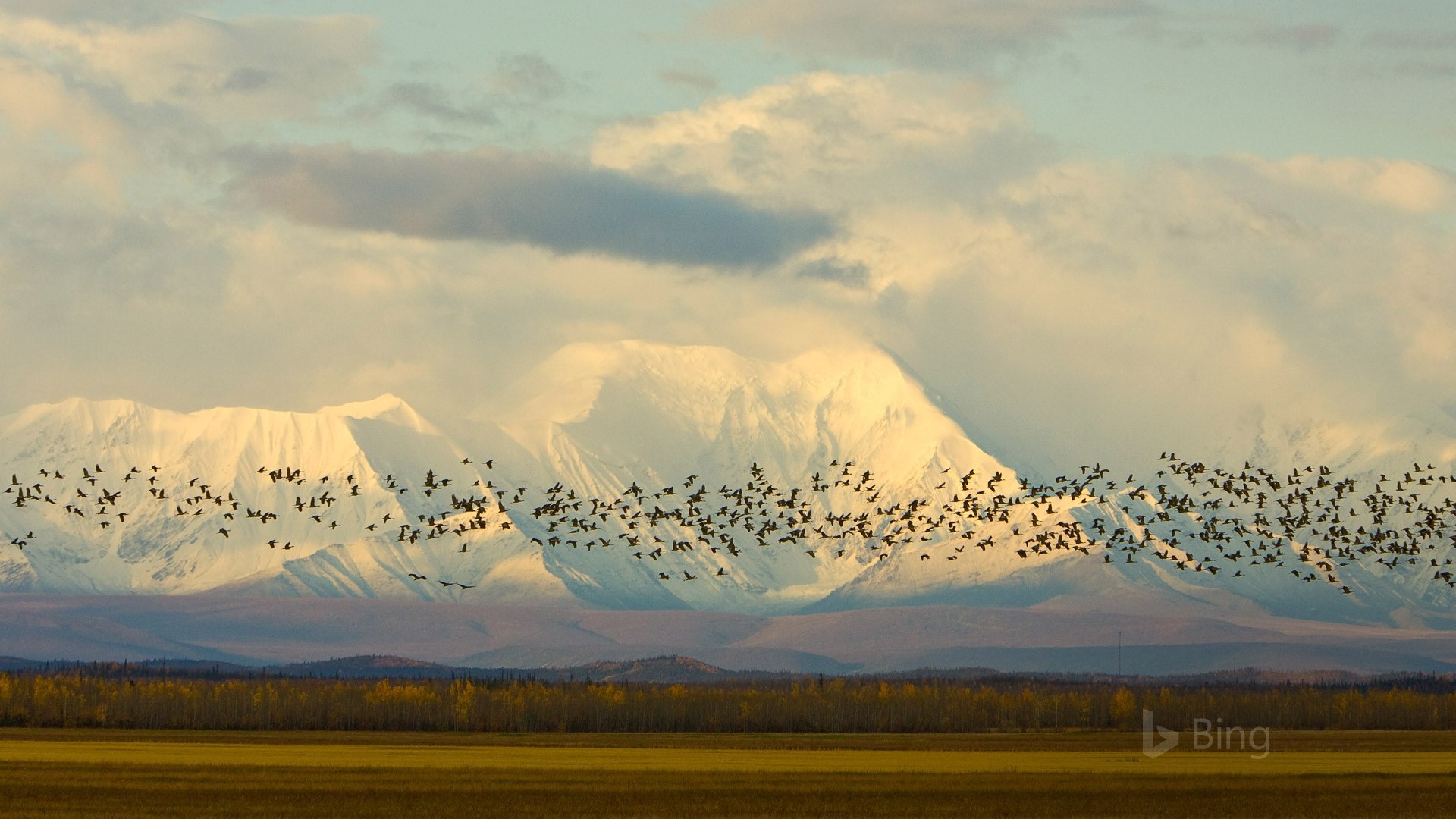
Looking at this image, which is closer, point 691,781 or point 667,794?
point 667,794

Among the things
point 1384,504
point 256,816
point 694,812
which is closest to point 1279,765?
point 1384,504

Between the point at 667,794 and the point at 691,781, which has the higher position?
the point at 691,781

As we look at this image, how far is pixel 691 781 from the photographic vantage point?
115312 mm

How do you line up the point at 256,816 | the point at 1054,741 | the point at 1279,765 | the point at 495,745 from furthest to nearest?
the point at 1054,741 < the point at 495,745 < the point at 1279,765 < the point at 256,816

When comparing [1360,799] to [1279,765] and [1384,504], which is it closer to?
[1279,765]

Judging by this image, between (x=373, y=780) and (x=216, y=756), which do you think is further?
(x=216, y=756)

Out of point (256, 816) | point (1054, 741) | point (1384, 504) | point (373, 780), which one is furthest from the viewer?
point (1054, 741)

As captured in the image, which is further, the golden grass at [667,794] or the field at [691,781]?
the field at [691,781]

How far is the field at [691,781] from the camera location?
317ft

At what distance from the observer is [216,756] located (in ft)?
456

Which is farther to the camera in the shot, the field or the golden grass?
the field

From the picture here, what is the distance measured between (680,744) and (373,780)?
231 feet

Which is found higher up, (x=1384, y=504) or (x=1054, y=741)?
(x=1384, y=504)

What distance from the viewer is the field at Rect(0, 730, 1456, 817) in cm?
9650
